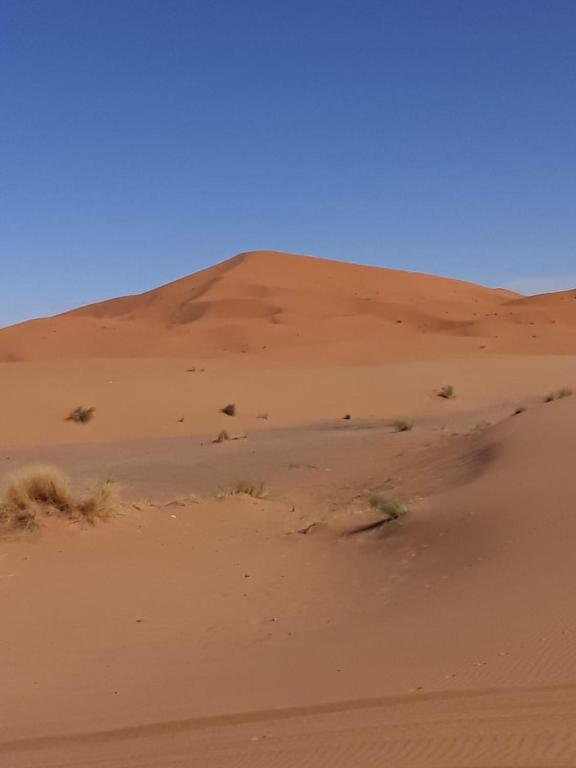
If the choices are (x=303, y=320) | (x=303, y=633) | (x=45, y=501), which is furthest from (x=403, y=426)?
(x=303, y=320)

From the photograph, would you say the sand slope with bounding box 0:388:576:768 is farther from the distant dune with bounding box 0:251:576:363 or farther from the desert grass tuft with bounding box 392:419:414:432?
the distant dune with bounding box 0:251:576:363

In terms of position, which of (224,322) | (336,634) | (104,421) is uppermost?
(224,322)

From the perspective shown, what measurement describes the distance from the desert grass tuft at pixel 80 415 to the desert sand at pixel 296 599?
188 millimetres

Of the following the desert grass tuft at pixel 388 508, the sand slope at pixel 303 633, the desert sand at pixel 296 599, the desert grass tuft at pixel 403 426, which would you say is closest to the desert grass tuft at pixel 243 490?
the desert sand at pixel 296 599

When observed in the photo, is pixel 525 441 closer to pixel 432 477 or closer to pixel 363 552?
pixel 432 477

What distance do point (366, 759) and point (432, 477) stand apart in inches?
473

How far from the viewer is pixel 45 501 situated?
12.5m

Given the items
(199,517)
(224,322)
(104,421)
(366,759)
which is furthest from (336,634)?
(224,322)

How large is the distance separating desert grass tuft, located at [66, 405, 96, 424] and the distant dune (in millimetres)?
22517

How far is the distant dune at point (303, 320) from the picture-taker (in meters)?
58.9

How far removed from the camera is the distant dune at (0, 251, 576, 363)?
193 ft

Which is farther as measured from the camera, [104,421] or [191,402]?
[191,402]

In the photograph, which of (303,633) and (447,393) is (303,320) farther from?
(303,633)

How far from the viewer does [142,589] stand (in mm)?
10117
